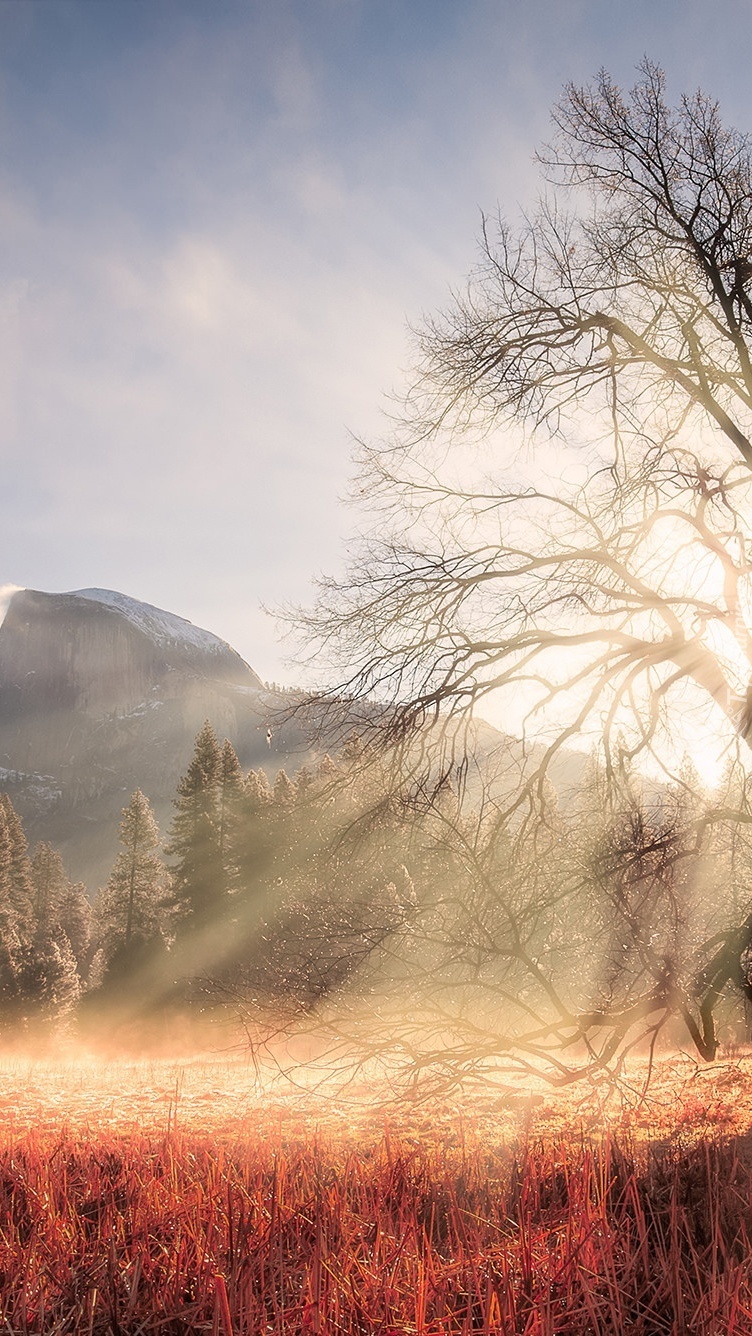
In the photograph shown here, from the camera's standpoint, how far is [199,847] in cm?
3212

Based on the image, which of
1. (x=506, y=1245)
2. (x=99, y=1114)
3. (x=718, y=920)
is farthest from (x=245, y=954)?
(x=506, y=1245)

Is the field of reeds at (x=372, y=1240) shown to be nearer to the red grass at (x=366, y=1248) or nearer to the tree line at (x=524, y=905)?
the red grass at (x=366, y=1248)

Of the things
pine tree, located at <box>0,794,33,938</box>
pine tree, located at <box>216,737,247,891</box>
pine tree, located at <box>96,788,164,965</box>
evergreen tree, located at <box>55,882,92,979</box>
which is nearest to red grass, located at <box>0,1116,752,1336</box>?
pine tree, located at <box>216,737,247,891</box>

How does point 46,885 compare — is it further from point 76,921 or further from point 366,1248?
point 366,1248

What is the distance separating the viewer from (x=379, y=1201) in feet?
8.68

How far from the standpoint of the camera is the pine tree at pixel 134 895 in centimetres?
3222

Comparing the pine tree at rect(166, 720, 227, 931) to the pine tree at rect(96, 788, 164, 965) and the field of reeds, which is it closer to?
the pine tree at rect(96, 788, 164, 965)

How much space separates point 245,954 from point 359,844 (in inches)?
913

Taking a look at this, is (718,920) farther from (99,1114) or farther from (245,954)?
(245,954)

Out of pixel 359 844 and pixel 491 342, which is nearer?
pixel 359 844

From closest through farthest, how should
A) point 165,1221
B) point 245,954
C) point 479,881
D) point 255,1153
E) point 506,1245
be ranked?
point 506,1245, point 165,1221, point 255,1153, point 479,881, point 245,954

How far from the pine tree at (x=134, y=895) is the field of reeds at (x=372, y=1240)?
30.9 meters

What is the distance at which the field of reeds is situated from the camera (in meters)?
1.87

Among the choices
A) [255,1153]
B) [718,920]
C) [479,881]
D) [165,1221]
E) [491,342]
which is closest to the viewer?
[165,1221]
